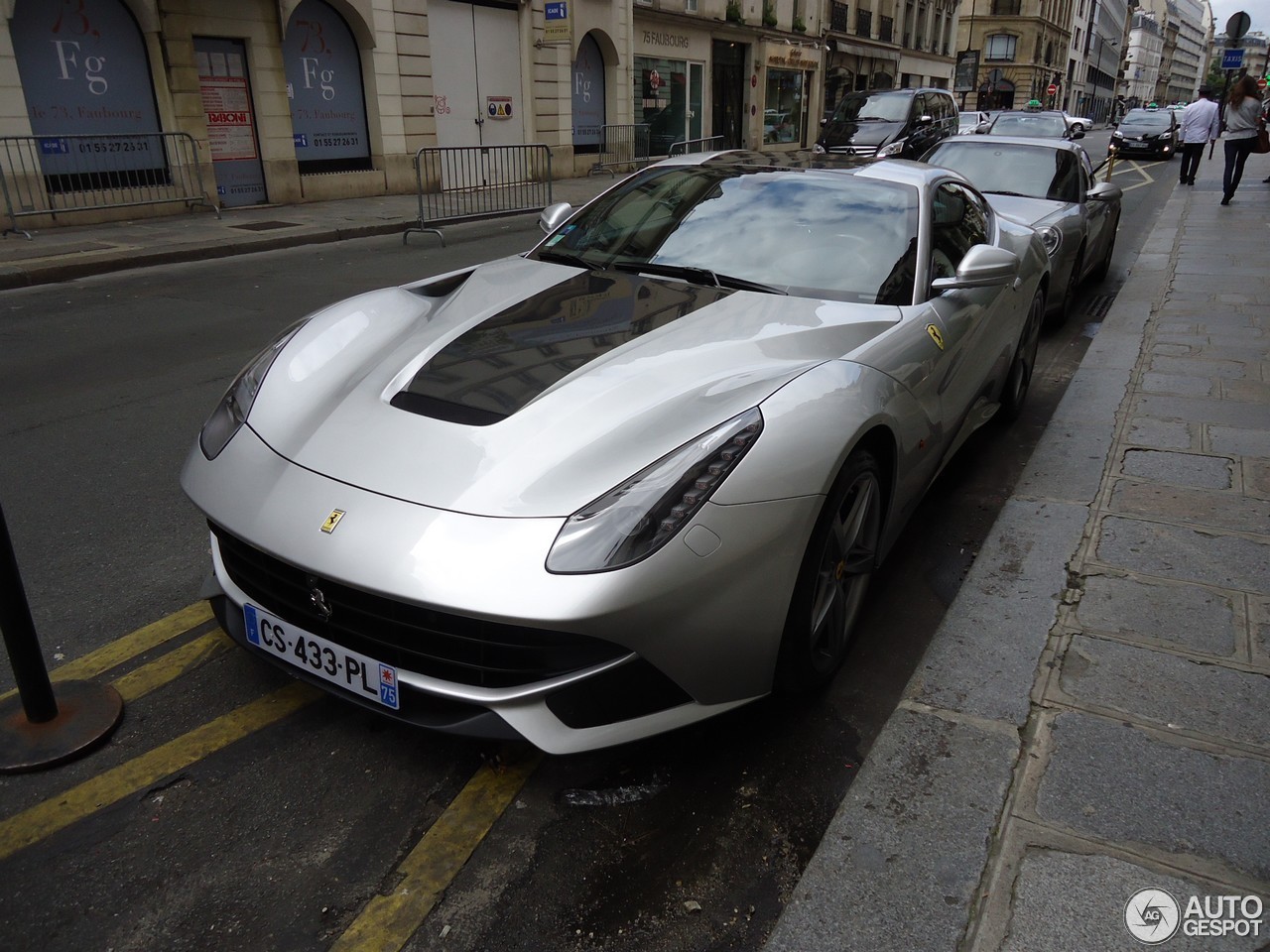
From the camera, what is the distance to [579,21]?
70.3 ft

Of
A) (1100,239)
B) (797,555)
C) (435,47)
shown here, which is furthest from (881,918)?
(435,47)

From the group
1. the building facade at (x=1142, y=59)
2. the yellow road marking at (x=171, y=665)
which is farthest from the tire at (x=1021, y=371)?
the building facade at (x=1142, y=59)

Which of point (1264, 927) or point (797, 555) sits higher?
point (797, 555)

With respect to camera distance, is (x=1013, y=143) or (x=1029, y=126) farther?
(x=1029, y=126)

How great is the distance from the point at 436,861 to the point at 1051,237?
21.1 feet

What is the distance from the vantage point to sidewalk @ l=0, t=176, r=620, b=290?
9734mm

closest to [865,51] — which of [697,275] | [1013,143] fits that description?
[1013,143]

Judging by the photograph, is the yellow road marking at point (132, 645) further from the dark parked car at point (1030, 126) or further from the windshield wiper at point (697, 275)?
the dark parked car at point (1030, 126)

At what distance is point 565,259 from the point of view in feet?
12.3

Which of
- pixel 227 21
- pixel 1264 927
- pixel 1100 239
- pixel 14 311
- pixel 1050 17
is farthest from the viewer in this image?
pixel 1050 17

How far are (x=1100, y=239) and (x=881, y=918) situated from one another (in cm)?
836

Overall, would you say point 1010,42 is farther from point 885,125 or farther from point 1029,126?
point 885,125

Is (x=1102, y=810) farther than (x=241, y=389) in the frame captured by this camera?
No

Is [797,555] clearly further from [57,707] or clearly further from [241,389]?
[57,707]
